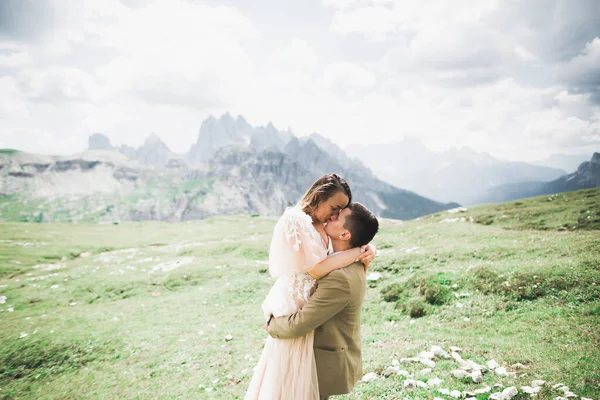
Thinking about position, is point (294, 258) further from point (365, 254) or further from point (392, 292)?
point (392, 292)

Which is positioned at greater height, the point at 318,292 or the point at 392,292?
the point at 318,292

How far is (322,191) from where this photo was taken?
5.29 meters

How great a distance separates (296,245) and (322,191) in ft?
3.37

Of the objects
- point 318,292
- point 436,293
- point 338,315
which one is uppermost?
point 318,292

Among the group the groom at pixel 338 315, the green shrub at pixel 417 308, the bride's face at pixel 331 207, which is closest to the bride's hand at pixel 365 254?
the groom at pixel 338 315

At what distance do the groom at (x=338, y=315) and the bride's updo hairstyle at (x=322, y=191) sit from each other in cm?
35

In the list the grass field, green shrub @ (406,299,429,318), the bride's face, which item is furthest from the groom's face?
green shrub @ (406,299,429,318)

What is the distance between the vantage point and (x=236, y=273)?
87.8 feet

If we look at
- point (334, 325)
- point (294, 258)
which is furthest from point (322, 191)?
point (334, 325)

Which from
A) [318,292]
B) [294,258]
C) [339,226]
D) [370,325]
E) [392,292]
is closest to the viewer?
[318,292]

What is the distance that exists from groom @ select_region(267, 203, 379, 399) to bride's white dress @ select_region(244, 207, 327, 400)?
21 cm

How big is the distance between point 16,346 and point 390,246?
26.3 metres

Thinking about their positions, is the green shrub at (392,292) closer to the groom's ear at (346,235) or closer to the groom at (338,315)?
the groom at (338,315)

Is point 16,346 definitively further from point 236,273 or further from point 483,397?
point 483,397
